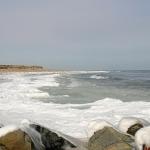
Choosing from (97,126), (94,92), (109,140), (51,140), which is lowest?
(94,92)

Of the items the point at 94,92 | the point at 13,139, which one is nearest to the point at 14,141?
the point at 13,139

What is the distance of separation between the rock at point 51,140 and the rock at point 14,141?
3.27 feet

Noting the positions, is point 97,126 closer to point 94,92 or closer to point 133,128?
point 133,128

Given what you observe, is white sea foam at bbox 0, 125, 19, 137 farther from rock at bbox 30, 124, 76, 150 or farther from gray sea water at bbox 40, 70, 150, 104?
gray sea water at bbox 40, 70, 150, 104

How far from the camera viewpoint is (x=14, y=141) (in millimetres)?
6754

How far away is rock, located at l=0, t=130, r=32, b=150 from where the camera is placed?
672 centimetres

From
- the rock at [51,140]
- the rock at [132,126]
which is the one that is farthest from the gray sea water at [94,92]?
the rock at [51,140]

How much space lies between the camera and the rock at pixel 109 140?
6902 millimetres

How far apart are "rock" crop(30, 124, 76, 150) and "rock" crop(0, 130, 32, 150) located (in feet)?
3.27

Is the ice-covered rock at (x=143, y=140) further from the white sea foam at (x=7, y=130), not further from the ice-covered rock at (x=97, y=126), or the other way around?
the white sea foam at (x=7, y=130)

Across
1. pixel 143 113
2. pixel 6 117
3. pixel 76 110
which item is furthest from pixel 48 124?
pixel 143 113

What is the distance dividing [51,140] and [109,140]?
1.40m

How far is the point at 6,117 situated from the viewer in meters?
13.9

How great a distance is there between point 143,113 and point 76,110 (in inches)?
111
